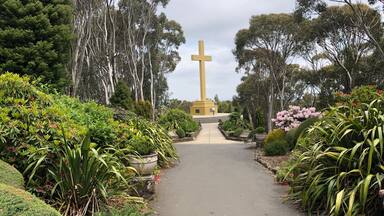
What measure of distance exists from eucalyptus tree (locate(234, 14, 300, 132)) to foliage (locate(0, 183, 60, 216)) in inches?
940

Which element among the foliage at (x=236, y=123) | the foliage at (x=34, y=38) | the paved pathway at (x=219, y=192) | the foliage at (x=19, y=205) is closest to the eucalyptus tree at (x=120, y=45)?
the foliage at (x=34, y=38)

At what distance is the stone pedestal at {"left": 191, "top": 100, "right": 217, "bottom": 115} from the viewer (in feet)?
169

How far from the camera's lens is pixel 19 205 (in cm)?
282

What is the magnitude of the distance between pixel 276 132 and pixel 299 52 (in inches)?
609

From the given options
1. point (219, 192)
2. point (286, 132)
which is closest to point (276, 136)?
point (286, 132)

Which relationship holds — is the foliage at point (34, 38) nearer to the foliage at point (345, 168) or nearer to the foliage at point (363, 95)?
the foliage at point (363, 95)

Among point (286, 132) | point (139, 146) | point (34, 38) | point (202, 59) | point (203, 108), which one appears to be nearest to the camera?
point (139, 146)

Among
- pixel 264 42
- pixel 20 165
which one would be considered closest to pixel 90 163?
pixel 20 165

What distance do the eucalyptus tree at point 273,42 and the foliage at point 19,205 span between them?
78.3 feet

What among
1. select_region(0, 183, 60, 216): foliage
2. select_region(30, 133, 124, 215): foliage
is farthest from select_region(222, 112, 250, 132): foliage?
select_region(0, 183, 60, 216): foliage

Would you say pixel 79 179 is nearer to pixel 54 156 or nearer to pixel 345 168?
pixel 54 156

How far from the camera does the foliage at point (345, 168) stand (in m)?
5.05

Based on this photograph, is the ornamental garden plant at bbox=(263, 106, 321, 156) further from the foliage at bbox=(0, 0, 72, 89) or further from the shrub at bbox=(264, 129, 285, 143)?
the foliage at bbox=(0, 0, 72, 89)

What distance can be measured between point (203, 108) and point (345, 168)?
151 ft
